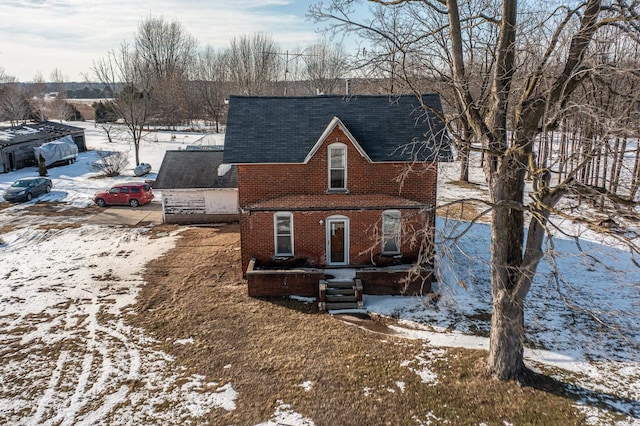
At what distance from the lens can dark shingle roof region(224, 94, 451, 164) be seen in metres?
16.2

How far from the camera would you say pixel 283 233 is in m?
16.7

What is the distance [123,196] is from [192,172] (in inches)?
244

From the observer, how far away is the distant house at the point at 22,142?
36719mm

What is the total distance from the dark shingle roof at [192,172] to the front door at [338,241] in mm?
9677

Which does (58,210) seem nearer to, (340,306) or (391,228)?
(340,306)

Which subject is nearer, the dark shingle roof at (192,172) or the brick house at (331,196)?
the brick house at (331,196)

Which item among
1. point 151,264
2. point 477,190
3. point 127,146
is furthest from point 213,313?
point 127,146

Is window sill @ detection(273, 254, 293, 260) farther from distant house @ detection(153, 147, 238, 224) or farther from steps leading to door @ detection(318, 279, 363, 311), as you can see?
distant house @ detection(153, 147, 238, 224)

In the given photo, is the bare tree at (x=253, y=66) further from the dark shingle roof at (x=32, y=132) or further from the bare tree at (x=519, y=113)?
the bare tree at (x=519, y=113)

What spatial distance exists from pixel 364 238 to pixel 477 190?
19.4 m

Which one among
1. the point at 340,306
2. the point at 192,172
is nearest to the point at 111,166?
the point at 192,172

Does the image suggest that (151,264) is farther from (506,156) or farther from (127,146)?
(127,146)

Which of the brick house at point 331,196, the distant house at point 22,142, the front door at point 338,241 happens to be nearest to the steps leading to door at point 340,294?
the brick house at point 331,196

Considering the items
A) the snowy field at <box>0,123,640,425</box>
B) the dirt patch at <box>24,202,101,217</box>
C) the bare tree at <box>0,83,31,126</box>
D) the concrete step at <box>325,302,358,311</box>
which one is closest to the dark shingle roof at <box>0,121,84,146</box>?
the bare tree at <box>0,83,31,126</box>
